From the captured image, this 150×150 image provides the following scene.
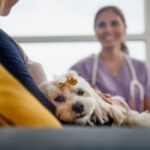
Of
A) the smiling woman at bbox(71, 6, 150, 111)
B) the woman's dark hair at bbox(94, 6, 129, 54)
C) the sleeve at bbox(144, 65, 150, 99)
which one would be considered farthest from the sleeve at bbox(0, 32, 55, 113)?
the woman's dark hair at bbox(94, 6, 129, 54)

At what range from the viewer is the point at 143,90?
2.03m

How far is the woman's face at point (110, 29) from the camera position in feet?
7.02

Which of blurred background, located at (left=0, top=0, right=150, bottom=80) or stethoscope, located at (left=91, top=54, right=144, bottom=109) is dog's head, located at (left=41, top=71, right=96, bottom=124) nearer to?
stethoscope, located at (left=91, top=54, right=144, bottom=109)

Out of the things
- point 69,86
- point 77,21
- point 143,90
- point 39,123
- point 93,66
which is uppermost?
point 39,123

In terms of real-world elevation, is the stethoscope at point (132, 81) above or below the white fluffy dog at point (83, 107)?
below

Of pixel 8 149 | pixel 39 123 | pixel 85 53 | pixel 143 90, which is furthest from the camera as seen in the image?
pixel 85 53

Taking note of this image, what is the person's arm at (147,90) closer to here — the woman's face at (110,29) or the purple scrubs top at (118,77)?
the purple scrubs top at (118,77)

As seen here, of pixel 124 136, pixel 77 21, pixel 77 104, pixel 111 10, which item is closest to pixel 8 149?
pixel 124 136

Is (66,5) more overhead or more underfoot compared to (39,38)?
more overhead

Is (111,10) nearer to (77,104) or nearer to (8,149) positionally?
(77,104)

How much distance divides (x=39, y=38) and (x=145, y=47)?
0.65m

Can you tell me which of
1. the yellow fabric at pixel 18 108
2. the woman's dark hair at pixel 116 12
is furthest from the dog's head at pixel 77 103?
the woman's dark hair at pixel 116 12

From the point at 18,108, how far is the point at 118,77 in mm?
1511

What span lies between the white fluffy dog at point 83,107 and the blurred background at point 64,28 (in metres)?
1.16
